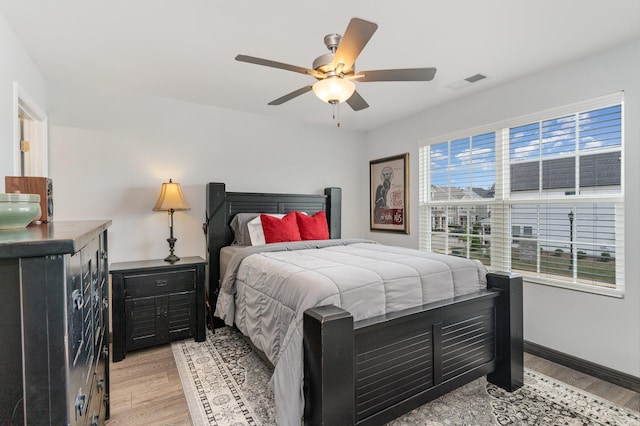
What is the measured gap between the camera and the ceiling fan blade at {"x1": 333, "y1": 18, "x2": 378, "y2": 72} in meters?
1.53

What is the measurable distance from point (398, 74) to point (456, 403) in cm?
213

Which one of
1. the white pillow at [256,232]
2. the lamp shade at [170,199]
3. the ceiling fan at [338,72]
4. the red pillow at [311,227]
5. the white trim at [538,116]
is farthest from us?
the red pillow at [311,227]

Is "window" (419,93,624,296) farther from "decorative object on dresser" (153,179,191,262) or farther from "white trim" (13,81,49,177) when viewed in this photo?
"white trim" (13,81,49,177)

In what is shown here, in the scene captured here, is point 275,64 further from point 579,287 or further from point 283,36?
point 579,287

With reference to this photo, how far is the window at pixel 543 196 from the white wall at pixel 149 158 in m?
2.05

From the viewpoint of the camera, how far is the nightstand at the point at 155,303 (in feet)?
9.12

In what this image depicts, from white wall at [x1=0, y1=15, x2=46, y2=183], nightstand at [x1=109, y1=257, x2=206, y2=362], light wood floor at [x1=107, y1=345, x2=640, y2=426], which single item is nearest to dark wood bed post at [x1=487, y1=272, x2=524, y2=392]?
light wood floor at [x1=107, y1=345, x2=640, y2=426]

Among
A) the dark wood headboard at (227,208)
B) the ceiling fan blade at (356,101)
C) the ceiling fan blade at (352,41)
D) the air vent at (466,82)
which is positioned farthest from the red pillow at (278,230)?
the air vent at (466,82)

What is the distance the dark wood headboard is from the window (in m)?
1.71

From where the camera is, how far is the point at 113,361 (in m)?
2.73

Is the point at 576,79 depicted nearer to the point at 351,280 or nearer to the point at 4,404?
the point at 351,280

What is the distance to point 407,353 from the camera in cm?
187

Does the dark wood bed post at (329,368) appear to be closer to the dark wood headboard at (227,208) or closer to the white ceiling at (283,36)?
the white ceiling at (283,36)

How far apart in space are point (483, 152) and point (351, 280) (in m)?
2.39
